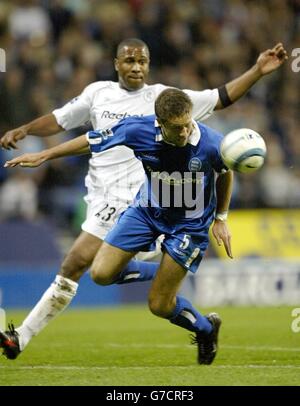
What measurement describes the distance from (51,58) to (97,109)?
7.16 m

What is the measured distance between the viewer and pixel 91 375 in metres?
6.83

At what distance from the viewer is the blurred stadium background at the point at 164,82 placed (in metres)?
13.8

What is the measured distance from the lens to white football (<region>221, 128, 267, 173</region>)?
6.95 metres

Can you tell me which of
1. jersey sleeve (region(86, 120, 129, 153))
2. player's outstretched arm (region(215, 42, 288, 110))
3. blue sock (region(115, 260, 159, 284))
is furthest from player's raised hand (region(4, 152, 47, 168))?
player's outstretched arm (region(215, 42, 288, 110))

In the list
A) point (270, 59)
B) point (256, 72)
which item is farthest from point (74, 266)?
point (270, 59)

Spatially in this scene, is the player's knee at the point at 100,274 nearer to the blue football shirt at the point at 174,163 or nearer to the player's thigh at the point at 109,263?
the player's thigh at the point at 109,263

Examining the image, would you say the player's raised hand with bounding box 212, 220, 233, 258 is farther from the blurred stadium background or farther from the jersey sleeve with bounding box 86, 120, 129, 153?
the blurred stadium background

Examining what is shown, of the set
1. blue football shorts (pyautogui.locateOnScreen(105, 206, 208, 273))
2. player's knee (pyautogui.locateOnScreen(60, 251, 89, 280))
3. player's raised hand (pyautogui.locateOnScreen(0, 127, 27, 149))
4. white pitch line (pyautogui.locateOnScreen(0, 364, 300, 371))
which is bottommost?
white pitch line (pyautogui.locateOnScreen(0, 364, 300, 371))

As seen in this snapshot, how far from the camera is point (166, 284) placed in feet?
24.0

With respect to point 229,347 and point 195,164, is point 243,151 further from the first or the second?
point 229,347

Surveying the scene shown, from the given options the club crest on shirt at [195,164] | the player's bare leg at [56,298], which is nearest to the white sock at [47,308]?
the player's bare leg at [56,298]

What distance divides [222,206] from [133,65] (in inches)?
66.3
